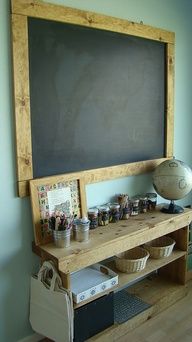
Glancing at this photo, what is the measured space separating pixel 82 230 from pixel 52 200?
255mm

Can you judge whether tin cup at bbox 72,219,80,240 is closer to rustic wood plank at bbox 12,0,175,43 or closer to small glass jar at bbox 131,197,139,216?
small glass jar at bbox 131,197,139,216

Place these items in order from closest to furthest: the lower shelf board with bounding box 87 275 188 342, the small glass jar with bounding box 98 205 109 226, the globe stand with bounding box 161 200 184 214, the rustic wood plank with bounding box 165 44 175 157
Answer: the lower shelf board with bounding box 87 275 188 342 < the small glass jar with bounding box 98 205 109 226 < the globe stand with bounding box 161 200 184 214 < the rustic wood plank with bounding box 165 44 175 157

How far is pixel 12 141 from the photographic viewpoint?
1743mm

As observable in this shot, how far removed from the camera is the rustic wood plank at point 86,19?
1.70 m

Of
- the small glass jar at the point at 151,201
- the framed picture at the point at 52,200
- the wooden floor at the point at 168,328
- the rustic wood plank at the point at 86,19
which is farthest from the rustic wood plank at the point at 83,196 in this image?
the rustic wood plank at the point at 86,19

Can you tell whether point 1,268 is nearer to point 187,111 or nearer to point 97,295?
point 97,295

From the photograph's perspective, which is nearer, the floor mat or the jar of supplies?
the jar of supplies

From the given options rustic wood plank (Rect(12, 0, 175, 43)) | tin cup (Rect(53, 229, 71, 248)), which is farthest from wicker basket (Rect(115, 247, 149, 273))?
rustic wood plank (Rect(12, 0, 175, 43))

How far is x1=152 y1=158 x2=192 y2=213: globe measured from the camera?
2.23 metres

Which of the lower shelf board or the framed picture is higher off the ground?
the framed picture

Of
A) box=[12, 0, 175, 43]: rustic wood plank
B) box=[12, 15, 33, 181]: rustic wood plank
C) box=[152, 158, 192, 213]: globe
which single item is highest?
box=[12, 0, 175, 43]: rustic wood plank

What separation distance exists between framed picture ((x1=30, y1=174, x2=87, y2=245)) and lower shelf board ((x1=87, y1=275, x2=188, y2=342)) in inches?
28.2

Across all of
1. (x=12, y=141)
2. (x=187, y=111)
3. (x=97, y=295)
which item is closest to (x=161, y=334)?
(x=97, y=295)

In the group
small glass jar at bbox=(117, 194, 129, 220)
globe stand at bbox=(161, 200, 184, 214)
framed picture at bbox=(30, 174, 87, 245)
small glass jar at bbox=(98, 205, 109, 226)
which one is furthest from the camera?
globe stand at bbox=(161, 200, 184, 214)
